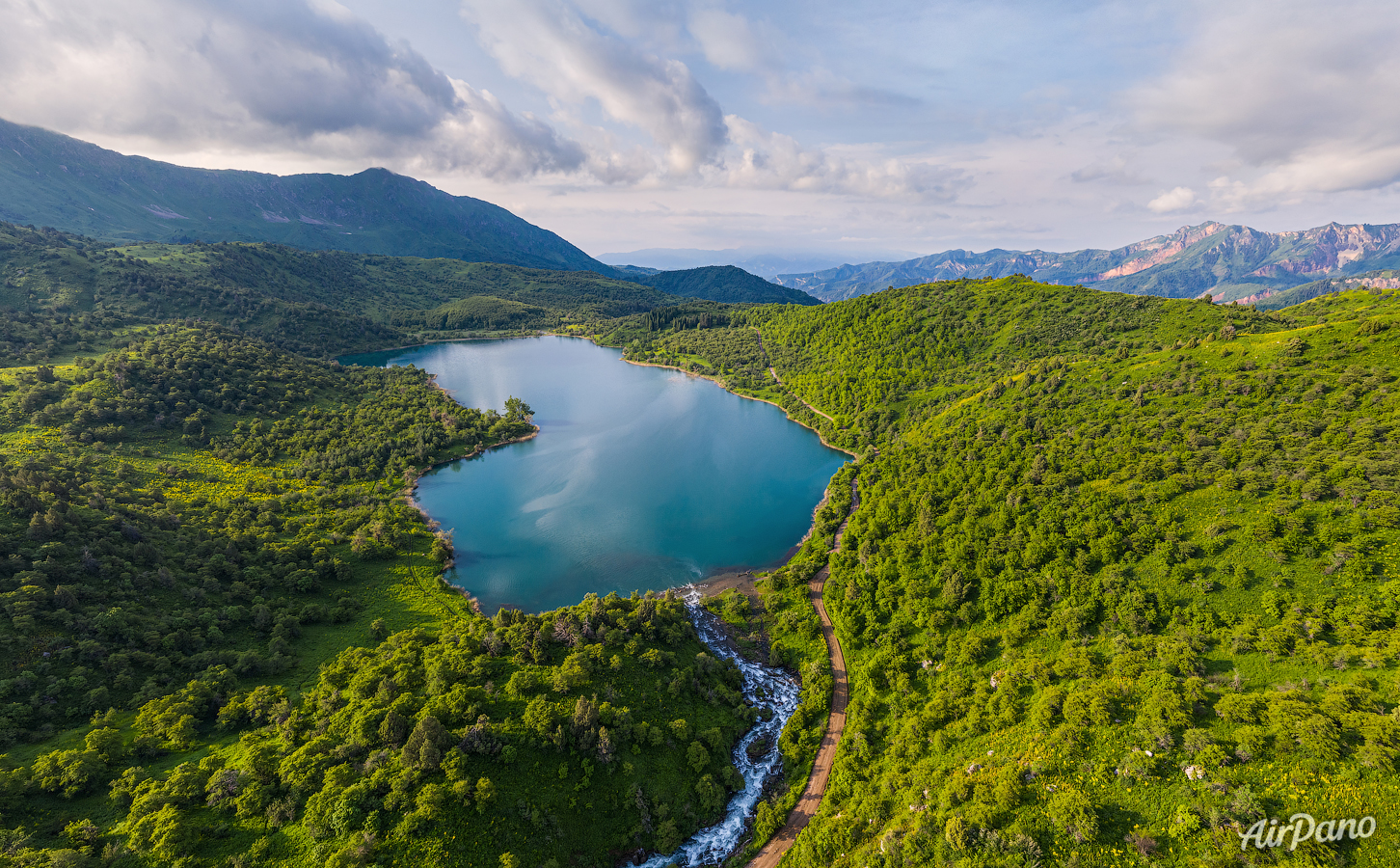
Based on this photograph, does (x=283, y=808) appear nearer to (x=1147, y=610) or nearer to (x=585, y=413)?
(x=1147, y=610)

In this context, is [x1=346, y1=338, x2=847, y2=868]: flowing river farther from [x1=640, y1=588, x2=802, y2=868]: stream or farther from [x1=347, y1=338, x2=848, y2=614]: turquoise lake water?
[x1=347, y1=338, x2=848, y2=614]: turquoise lake water

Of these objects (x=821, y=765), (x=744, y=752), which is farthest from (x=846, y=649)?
(x=744, y=752)

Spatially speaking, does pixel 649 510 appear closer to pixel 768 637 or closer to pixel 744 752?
pixel 768 637

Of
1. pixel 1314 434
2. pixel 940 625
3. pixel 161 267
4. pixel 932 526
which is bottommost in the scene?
pixel 940 625

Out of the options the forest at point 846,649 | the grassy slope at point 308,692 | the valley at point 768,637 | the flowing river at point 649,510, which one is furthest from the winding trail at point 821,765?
the grassy slope at point 308,692

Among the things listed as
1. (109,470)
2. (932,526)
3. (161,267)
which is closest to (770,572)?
(932,526)

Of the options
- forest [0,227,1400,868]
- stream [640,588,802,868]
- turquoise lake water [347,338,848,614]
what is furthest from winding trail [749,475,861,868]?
turquoise lake water [347,338,848,614]
